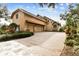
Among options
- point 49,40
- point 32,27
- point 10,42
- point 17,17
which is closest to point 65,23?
point 49,40

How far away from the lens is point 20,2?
5.76 feet

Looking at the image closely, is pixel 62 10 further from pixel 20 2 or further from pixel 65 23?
pixel 20 2

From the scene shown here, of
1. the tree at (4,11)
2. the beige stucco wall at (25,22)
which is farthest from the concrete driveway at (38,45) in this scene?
the tree at (4,11)

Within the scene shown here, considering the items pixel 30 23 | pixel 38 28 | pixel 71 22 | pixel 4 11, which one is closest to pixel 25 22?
pixel 30 23

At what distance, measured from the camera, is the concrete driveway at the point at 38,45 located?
5.63ft

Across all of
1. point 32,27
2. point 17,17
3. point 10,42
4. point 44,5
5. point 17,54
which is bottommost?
point 17,54

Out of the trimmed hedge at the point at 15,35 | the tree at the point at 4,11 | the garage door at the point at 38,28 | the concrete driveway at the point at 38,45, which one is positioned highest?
the tree at the point at 4,11

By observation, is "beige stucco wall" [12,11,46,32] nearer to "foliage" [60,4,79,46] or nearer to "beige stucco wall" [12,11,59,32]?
"beige stucco wall" [12,11,59,32]

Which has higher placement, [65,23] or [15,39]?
[65,23]

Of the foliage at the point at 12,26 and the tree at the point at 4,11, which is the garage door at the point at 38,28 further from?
the tree at the point at 4,11

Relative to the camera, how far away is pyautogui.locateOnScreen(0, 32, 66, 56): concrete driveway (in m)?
1.72

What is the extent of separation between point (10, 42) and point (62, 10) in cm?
70

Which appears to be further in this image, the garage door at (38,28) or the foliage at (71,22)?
the garage door at (38,28)

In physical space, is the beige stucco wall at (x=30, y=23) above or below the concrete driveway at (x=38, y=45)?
Answer: above
